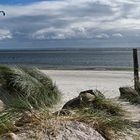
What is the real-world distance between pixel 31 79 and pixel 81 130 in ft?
22.6

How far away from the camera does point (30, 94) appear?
11.9 meters

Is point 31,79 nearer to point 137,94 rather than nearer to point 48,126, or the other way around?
point 137,94

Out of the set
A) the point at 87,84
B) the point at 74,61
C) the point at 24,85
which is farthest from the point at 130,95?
the point at 74,61

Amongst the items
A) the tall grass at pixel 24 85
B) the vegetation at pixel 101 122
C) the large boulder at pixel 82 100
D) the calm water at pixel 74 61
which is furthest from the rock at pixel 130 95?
the calm water at pixel 74 61

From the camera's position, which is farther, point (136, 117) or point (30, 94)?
point (30, 94)

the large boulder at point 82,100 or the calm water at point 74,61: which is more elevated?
the large boulder at point 82,100

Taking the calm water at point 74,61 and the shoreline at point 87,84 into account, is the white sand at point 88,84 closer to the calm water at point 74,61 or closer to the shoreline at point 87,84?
the shoreline at point 87,84

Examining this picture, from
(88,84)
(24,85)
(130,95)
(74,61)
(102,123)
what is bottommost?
(74,61)

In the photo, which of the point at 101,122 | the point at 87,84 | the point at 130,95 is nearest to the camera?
the point at 101,122

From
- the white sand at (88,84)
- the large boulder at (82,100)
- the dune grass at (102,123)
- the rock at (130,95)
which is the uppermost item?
the dune grass at (102,123)

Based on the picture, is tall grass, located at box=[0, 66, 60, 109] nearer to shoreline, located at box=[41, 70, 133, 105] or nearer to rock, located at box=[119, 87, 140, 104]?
shoreline, located at box=[41, 70, 133, 105]

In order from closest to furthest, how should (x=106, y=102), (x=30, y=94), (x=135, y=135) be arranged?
(x=135, y=135), (x=106, y=102), (x=30, y=94)

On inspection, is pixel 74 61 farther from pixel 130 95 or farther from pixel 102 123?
pixel 102 123

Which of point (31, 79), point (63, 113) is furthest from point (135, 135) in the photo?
point (31, 79)
